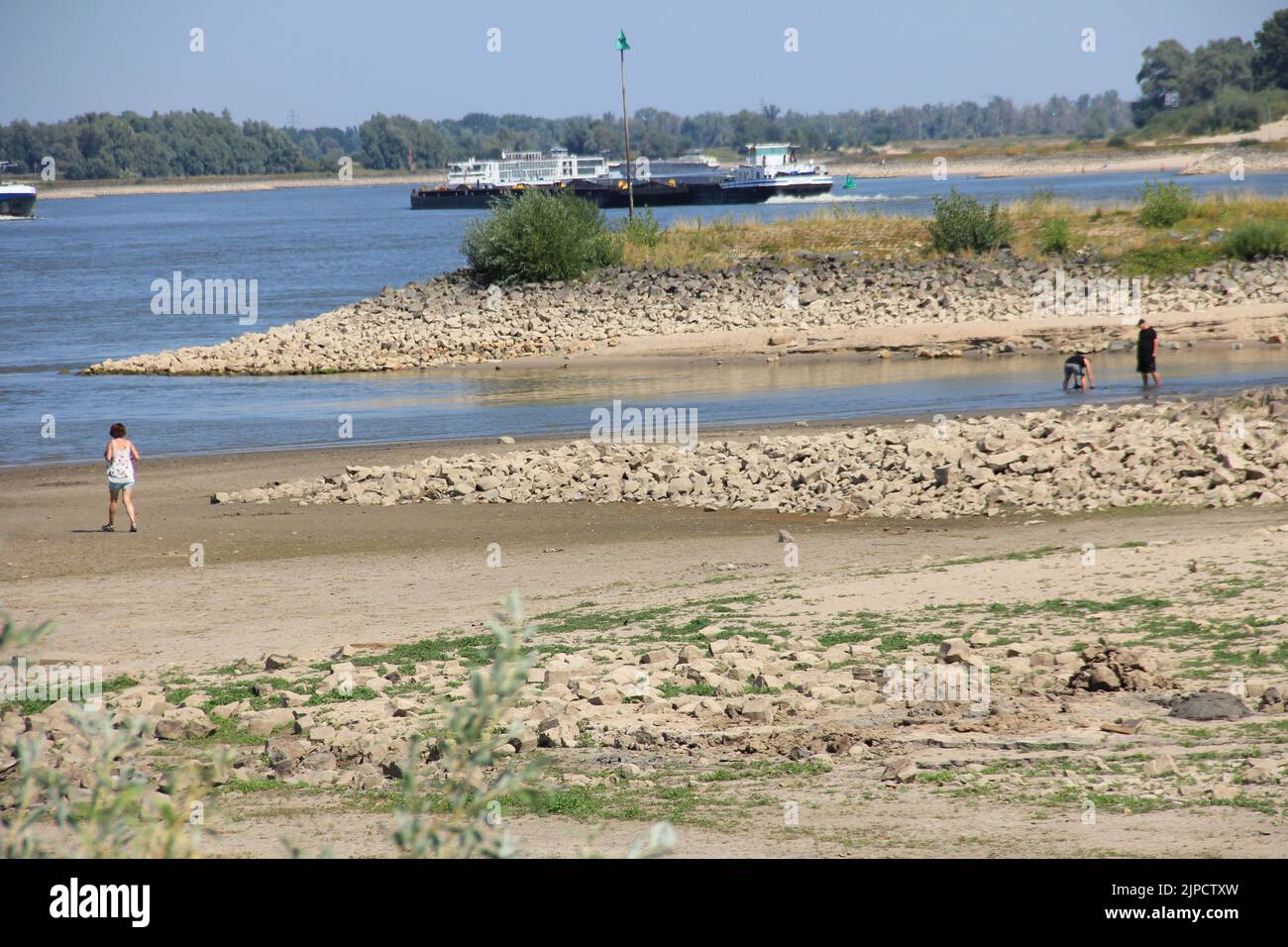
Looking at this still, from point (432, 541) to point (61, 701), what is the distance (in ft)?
25.1

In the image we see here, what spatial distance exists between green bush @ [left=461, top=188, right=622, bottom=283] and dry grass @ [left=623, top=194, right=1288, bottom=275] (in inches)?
69.1

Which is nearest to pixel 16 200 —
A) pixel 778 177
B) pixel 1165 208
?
pixel 778 177

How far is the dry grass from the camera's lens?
155ft

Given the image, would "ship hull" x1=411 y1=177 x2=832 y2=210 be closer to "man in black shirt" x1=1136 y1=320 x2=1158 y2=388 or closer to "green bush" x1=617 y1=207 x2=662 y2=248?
"green bush" x1=617 y1=207 x2=662 y2=248

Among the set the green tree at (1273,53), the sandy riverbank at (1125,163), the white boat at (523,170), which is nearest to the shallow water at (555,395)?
the white boat at (523,170)

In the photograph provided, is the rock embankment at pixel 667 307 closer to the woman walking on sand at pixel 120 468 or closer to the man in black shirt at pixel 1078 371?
the man in black shirt at pixel 1078 371

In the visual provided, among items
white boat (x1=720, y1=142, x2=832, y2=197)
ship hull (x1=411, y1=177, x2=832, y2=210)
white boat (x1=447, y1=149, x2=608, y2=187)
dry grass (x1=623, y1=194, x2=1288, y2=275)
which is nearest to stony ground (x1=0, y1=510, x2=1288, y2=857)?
dry grass (x1=623, y1=194, x2=1288, y2=275)

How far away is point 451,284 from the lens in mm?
50000

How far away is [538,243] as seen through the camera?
1933 inches

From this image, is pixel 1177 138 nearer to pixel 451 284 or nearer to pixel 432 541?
pixel 451 284

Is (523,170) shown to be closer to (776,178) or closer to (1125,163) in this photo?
(776,178)
